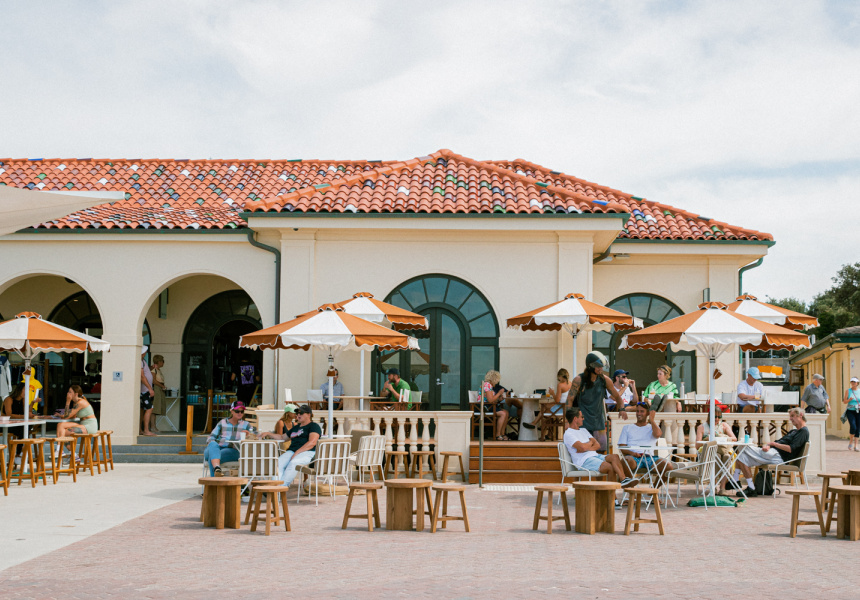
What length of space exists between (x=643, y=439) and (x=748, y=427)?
3.60m

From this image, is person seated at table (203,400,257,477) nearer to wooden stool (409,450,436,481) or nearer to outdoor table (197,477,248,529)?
outdoor table (197,477,248,529)

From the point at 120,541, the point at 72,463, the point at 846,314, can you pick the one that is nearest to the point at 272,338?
the point at 72,463

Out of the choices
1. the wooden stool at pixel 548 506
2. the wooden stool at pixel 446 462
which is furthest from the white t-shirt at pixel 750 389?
the wooden stool at pixel 548 506

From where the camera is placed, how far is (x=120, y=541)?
9023 millimetres

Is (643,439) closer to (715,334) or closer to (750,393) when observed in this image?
(715,334)

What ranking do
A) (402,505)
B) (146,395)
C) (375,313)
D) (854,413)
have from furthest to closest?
(854,413)
(146,395)
(375,313)
(402,505)

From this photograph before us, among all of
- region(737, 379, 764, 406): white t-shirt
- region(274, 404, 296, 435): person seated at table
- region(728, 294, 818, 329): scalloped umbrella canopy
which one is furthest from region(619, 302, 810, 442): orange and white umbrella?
region(274, 404, 296, 435): person seated at table

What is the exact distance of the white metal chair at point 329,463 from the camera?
1213 cm

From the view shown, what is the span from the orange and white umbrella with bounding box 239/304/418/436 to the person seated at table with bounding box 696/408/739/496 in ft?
14.9

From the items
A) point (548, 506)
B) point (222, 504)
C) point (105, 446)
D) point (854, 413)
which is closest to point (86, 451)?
point (105, 446)

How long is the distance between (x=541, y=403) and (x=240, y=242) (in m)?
6.75

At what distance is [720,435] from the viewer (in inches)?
531

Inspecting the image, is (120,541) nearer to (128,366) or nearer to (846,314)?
(128,366)

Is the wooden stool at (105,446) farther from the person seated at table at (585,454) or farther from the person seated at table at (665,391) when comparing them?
the person seated at table at (665,391)
